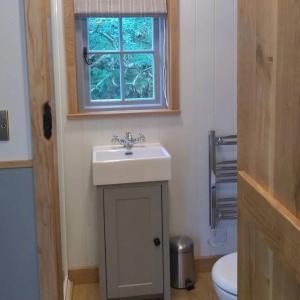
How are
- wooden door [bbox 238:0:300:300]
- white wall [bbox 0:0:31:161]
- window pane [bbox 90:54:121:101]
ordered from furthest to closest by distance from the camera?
window pane [bbox 90:54:121:101], white wall [bbox 0:0:31:161], wooden door [bbox 238:0:300:300]

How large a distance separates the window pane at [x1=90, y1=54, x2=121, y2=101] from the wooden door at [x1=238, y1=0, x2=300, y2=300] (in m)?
1.76

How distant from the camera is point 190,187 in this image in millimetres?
2949

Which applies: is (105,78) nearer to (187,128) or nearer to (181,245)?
(187,128)

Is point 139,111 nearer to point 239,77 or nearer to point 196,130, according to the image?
point 196,130

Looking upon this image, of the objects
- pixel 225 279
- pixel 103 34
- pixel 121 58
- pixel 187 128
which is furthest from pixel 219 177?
pixel 103 34

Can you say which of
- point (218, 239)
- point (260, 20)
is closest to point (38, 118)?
point (260, 20)

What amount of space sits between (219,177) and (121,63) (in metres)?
0.94

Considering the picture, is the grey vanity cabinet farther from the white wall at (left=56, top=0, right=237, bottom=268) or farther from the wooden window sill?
the wooden window sill

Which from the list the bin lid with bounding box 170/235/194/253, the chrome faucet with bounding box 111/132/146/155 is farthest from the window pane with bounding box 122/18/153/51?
the bin lid with bounding box 170/235/194/253

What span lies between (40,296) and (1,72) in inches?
32.2

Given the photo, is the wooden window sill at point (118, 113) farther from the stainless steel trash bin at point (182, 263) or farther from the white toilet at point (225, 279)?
the white toilet at point (225, 279)

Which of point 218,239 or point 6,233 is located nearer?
point 6,233

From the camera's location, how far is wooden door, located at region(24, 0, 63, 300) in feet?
5.06

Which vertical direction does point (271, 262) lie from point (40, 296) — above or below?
above
